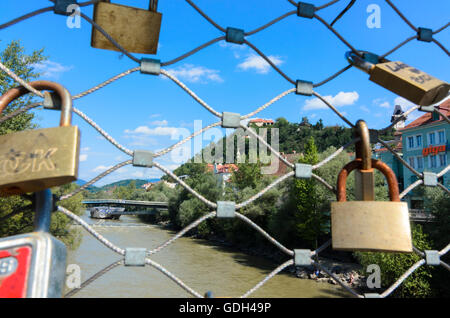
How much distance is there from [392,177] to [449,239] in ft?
28.1

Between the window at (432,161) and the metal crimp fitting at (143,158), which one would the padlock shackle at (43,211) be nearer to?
the metal crimp fitting at (143,158)

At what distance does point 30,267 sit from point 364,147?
24.2 inches

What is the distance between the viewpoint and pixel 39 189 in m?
0.50

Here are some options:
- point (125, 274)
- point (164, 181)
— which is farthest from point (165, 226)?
point (125, 274)

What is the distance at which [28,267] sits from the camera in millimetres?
447

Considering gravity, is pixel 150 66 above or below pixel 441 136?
below

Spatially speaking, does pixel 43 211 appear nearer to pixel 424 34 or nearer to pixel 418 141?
pixel 424 34

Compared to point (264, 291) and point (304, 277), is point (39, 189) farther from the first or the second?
point (304, 277)

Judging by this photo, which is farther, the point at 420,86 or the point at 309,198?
the point at 309,198

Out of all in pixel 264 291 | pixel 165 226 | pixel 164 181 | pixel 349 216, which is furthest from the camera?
pixel 164 181

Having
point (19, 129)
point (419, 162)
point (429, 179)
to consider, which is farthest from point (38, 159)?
point (419, 162)

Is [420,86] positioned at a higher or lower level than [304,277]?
higher

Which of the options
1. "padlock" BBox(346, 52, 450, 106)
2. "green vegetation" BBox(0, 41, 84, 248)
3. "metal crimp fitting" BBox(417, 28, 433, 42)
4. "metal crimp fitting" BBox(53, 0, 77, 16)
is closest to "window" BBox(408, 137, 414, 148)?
"green vegetation" BBox(0, 41, 84, 248)
